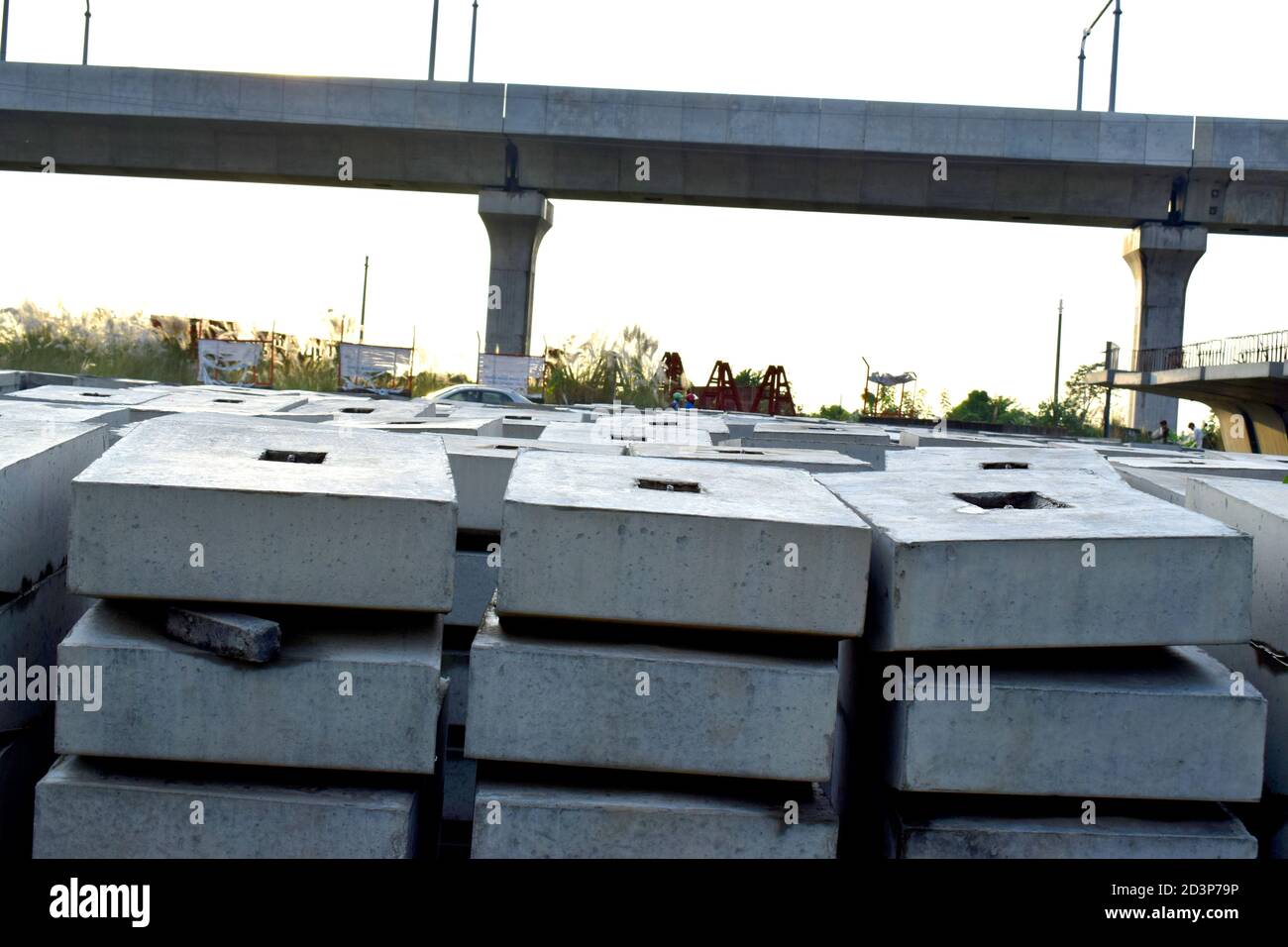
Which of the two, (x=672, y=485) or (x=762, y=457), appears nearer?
(x=672, y=485)

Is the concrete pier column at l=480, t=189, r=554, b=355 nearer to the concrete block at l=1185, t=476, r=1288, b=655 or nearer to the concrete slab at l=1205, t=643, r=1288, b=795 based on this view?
the concrete block at l=1185, t=476, r=1288, b=655

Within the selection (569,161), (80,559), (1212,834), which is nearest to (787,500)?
(1212,834)

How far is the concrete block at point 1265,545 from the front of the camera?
300 cm

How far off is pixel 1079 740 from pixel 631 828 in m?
0.92

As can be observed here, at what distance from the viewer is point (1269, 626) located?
3037mm

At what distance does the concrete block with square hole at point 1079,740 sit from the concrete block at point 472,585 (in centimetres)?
147

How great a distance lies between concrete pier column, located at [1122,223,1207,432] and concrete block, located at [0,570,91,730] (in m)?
28.1

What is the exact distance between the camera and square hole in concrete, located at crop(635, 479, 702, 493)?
3119 millimetres

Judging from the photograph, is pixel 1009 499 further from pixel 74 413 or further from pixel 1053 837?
pixel 74 413

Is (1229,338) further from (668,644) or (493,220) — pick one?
(668,644)

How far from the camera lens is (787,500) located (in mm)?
2934

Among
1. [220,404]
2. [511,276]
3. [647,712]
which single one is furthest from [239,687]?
[511,276]

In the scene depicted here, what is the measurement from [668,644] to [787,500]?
541 millimetres

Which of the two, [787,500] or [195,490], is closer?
[195,490]
